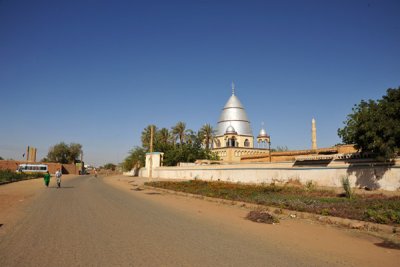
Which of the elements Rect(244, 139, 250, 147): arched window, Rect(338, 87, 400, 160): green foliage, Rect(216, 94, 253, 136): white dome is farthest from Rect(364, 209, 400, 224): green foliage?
Rect(216, 94, 253, 136): white dome

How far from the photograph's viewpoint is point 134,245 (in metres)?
6.98

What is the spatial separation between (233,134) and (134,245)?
58926 mm

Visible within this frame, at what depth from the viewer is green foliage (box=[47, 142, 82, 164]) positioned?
108 m

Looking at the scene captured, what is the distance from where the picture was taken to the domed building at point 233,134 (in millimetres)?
62000

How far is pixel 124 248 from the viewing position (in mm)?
6711

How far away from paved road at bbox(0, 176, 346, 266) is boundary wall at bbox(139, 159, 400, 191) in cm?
1153

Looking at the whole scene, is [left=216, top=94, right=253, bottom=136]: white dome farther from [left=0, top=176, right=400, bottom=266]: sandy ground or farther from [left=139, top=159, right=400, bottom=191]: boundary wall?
[left=0, top=176, right=400, bottom=266]: sandy ground

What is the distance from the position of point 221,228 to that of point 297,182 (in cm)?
1529

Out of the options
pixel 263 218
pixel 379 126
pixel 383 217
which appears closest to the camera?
pixel 383 217

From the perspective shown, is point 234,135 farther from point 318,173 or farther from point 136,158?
point 318,173

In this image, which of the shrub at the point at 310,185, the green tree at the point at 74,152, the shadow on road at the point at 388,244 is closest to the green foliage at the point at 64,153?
the green tree at the point at 74,152

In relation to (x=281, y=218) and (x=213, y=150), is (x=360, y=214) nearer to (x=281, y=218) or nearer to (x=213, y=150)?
(x=281, y=218)

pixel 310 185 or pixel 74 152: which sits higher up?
pixel 74 152

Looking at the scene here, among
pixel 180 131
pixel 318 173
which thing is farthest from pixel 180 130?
pixel 318 173
